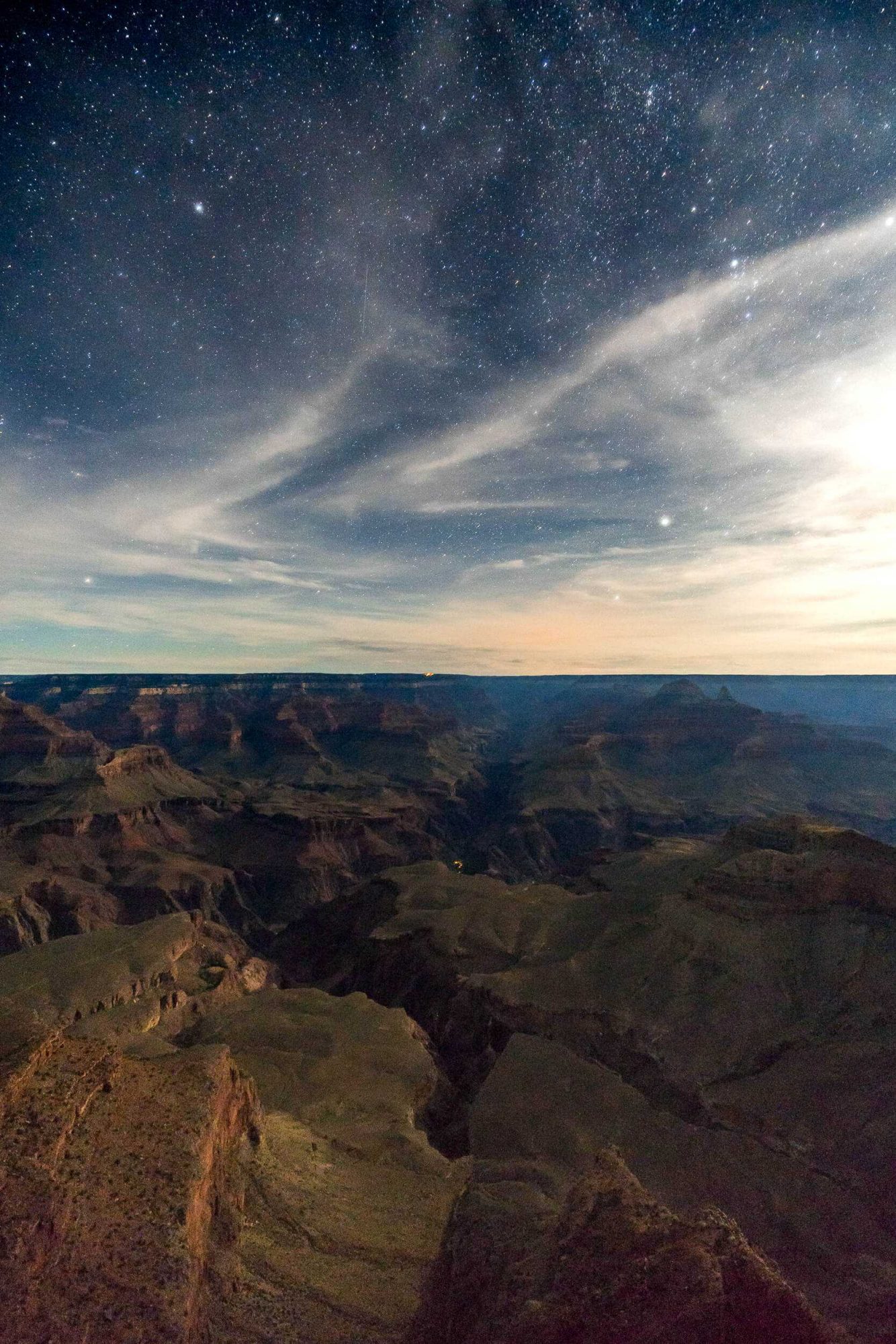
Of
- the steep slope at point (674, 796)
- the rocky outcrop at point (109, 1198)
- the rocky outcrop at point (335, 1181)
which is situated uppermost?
the rocky outcrop at point (109, 1198)

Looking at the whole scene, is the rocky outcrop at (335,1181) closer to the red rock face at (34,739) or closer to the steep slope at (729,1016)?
the steep slope at (729,1016)

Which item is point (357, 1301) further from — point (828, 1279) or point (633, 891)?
point (633, 891)

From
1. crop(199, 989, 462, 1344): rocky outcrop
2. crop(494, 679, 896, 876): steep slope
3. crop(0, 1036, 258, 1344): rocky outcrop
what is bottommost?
crop(494, 679, 896, 876): steep slope

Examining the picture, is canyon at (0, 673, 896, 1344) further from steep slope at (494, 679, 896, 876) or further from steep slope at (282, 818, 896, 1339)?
steep slope at (494, 679, 896, 876)

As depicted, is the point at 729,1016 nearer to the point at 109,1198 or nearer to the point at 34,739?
the point at 109,1198

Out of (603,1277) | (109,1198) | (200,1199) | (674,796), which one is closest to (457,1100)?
(200,1199)

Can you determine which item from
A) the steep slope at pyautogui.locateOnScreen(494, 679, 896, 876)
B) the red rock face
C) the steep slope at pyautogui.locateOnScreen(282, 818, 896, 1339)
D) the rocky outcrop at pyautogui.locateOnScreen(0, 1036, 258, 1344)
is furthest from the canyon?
the red rock face

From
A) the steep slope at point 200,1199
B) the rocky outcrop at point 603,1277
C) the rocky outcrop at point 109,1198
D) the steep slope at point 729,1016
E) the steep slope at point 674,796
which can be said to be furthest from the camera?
the steep slope at point 674,796

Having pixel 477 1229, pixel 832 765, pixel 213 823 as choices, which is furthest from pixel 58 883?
pixel 832 765

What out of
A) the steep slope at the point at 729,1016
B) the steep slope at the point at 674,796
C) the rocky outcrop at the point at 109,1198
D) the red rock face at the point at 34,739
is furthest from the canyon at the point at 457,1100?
the red rock face at the point at 34,739

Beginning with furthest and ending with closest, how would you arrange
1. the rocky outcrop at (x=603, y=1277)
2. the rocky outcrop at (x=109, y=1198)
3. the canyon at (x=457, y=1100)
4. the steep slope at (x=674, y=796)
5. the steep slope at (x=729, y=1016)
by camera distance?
the steep slope at (x=674, y=796)
the steep slope at (x=729, y=1016)
the canyon at (x=457, y=1100)
the rocky outcrop at (x=109, y=1198)
the rocky outcrop at (x=603, y=1277)

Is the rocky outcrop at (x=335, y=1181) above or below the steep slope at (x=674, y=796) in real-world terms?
above
